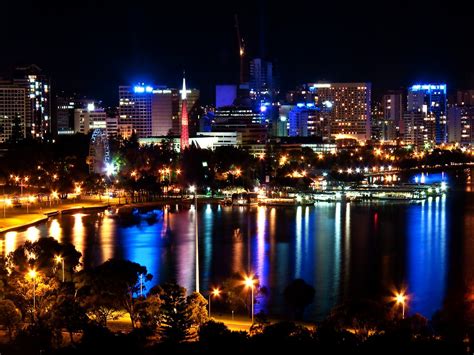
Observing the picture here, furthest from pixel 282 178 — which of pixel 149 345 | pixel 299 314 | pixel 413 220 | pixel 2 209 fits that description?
pixel 149 345

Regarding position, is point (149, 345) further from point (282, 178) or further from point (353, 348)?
point (282, 178)

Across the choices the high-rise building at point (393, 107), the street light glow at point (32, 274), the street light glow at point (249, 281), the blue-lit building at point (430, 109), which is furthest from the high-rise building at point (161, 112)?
the street light glow at point (32, 274)

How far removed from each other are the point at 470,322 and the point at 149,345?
300cm

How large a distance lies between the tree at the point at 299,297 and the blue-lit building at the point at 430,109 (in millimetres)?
52791

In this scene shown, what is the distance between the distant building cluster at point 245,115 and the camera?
39219mm

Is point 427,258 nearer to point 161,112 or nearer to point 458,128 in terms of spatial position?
point 161,112

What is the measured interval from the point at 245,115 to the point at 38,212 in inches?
847

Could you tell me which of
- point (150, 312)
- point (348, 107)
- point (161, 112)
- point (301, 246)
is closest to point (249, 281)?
point (150, 312)

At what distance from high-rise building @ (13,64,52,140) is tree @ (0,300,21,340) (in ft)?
119

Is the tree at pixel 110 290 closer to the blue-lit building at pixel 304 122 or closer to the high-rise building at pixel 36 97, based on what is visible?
the high-rise building at pixel 36 97

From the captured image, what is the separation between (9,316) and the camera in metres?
6.95

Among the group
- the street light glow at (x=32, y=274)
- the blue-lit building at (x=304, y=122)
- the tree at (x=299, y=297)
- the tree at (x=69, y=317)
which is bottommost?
the tree at (x=299, y=297)

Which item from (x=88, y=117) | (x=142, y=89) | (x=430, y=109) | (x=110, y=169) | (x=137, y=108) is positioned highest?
(x=430, y=109)

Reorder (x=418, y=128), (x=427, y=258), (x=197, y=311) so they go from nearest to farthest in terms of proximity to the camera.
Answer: (x=197, y=311) → (x=427, y=258) → (x=418, y=128)
